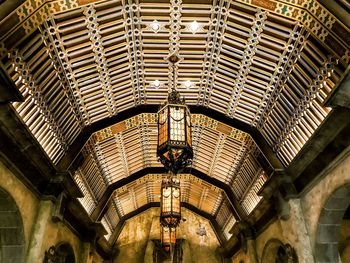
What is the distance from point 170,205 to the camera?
9.79 m

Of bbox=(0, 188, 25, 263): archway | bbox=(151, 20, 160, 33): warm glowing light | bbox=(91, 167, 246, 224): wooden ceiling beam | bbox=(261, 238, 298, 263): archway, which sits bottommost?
bbox=(0, 188, 25, 263): archway

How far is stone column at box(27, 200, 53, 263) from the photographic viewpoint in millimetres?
6777

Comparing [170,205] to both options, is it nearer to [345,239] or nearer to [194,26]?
[345,239]

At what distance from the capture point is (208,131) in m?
10.1

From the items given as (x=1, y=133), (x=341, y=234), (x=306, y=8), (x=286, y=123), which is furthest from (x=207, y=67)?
(x=341, y=234)

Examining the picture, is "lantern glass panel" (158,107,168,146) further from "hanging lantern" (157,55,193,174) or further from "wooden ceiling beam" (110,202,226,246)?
"wooden ceiling beam" (110,202,226,246)

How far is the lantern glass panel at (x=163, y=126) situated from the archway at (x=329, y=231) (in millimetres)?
3692

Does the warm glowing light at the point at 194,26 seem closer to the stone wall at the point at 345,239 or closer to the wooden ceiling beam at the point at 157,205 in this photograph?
the stone wall at the point at 345,239

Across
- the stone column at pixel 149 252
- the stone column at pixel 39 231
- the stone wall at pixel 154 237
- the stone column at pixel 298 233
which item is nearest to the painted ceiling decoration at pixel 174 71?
the stone column at pixel 39 231

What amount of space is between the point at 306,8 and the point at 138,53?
12.6 ft

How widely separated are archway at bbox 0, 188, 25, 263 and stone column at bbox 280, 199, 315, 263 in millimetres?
6109

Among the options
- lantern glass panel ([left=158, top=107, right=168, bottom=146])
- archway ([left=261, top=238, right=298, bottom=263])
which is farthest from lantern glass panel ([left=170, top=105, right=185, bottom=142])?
archway ([left=261, top=238, right=298, bottom=263])

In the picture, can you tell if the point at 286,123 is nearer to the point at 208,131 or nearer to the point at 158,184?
the point at 208,131

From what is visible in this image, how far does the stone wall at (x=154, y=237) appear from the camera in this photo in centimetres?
1453
